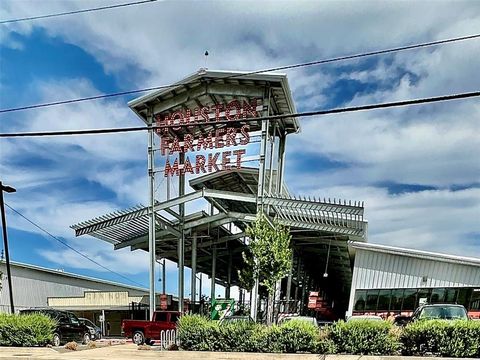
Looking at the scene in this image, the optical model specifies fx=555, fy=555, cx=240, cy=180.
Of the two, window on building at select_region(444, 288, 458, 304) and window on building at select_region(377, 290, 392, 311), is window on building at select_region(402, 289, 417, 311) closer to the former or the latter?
window on building at select_region(377, 290, 392, 311)

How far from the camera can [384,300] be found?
31.0 m

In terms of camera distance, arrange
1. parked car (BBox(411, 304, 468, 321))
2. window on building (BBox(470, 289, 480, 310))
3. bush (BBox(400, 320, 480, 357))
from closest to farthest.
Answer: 1. bush (BBox(400, 320, 480, 357))
2. parked car (BBox(411, 304, 468, 321))
3. window on building (BBox(470, 289, 480, 310))

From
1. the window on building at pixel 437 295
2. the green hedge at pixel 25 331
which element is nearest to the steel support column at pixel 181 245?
the green hedge at pixel 25 331

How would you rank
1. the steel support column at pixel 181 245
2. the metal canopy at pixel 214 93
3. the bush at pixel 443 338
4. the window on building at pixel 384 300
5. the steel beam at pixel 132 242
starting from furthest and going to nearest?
the steel beam at pixel 132 242 → the steel support column at pixel 181 245 → the metal canopy at pixel 214 93 → the window on building at pixel 384 300 → the bush at pixel 443 338

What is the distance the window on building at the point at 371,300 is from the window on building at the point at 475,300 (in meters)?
4.95

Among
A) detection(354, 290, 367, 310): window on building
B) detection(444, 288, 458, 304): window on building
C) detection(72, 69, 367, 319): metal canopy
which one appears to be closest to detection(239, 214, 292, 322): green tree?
detection(72, 69, 367, 319): metal canopy

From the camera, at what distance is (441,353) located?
54.4ft

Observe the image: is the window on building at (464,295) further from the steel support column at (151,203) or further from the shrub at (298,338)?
the steel support column at (151,203)

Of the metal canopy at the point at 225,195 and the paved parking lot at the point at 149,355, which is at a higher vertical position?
the metal canopy at the point at 225,195

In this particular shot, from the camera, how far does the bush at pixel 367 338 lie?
56.6 feet

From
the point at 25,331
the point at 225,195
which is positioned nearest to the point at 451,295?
the point at 225,195

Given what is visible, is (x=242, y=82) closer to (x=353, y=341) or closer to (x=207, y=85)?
(x=207, y=85)

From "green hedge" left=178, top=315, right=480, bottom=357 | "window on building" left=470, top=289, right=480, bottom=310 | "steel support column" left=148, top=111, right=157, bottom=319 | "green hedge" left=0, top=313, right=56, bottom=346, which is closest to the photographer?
"green hedge" left=178, top=315, right=480, bottom=357

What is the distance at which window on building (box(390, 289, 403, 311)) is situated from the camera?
30.5 m
